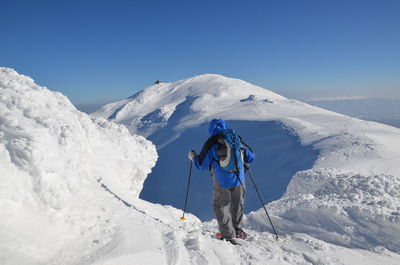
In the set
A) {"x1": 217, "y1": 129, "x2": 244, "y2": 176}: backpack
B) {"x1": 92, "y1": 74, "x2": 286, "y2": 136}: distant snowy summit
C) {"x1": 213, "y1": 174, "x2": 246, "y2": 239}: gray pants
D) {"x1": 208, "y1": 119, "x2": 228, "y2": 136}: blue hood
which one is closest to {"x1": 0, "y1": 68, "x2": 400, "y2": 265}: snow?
{"x1": 213, "y1": 174, "x2": 246, "y2": 239}: gray pants

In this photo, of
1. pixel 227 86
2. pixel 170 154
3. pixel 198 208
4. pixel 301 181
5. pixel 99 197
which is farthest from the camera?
pixel 227 86

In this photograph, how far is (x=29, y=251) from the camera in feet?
9.04

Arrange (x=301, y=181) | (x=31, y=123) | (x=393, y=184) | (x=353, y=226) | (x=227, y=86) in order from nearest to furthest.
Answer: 1. (x=31, y=123)
2. (x=353, y=226)
3. (x=393, y=184)
4. (x=301, y=181)
5. (x=227, y=86)

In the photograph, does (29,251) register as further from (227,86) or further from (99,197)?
(227,86)

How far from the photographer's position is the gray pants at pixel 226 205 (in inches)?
157

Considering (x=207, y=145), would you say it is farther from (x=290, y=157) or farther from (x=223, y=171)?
(x=290, y=157)

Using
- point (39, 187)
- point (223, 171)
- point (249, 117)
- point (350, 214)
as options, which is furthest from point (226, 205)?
point (249, 117)

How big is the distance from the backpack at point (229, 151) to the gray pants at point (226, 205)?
33cm

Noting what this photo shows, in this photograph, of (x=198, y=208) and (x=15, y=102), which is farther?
(x=198, y=208)

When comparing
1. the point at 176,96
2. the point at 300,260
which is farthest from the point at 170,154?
the point at 300,260

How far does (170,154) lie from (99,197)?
23064mm

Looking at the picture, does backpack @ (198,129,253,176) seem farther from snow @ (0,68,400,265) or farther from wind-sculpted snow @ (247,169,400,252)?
wind-sculpted snow @ (247,169,400,252)

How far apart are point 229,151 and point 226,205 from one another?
2.87 ft

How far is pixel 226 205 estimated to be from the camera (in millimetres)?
4086
